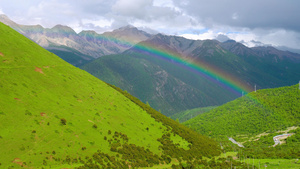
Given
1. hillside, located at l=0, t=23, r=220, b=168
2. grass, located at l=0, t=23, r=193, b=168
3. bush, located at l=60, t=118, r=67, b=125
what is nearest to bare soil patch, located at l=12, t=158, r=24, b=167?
hillside, located at l=0, t=23, r=220, b=168

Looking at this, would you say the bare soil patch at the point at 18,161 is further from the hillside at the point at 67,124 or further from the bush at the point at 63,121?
the bush at the point at 63,121

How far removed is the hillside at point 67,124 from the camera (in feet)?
237

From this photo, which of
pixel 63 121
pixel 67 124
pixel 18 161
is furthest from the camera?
pixel 67 124

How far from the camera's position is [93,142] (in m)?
88.3

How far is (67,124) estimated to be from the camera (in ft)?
294

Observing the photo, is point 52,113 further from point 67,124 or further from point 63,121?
point 67,124

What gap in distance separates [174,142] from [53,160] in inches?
2659

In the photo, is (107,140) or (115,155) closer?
(115,155)

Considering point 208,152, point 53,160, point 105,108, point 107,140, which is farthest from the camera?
→ point 208,152

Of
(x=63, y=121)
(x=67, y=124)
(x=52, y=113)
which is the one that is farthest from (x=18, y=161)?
(x=52, y=113)

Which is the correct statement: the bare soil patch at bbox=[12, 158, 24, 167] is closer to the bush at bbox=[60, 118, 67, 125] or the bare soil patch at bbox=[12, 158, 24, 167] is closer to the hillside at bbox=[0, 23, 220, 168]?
the hillside at bbox=[0, 23, 220, 168]

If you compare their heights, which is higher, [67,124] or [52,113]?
[52,113]

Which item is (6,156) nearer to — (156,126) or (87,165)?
(87,165)

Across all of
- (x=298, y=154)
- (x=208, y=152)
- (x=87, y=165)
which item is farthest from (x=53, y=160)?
(x=298, y=154)
